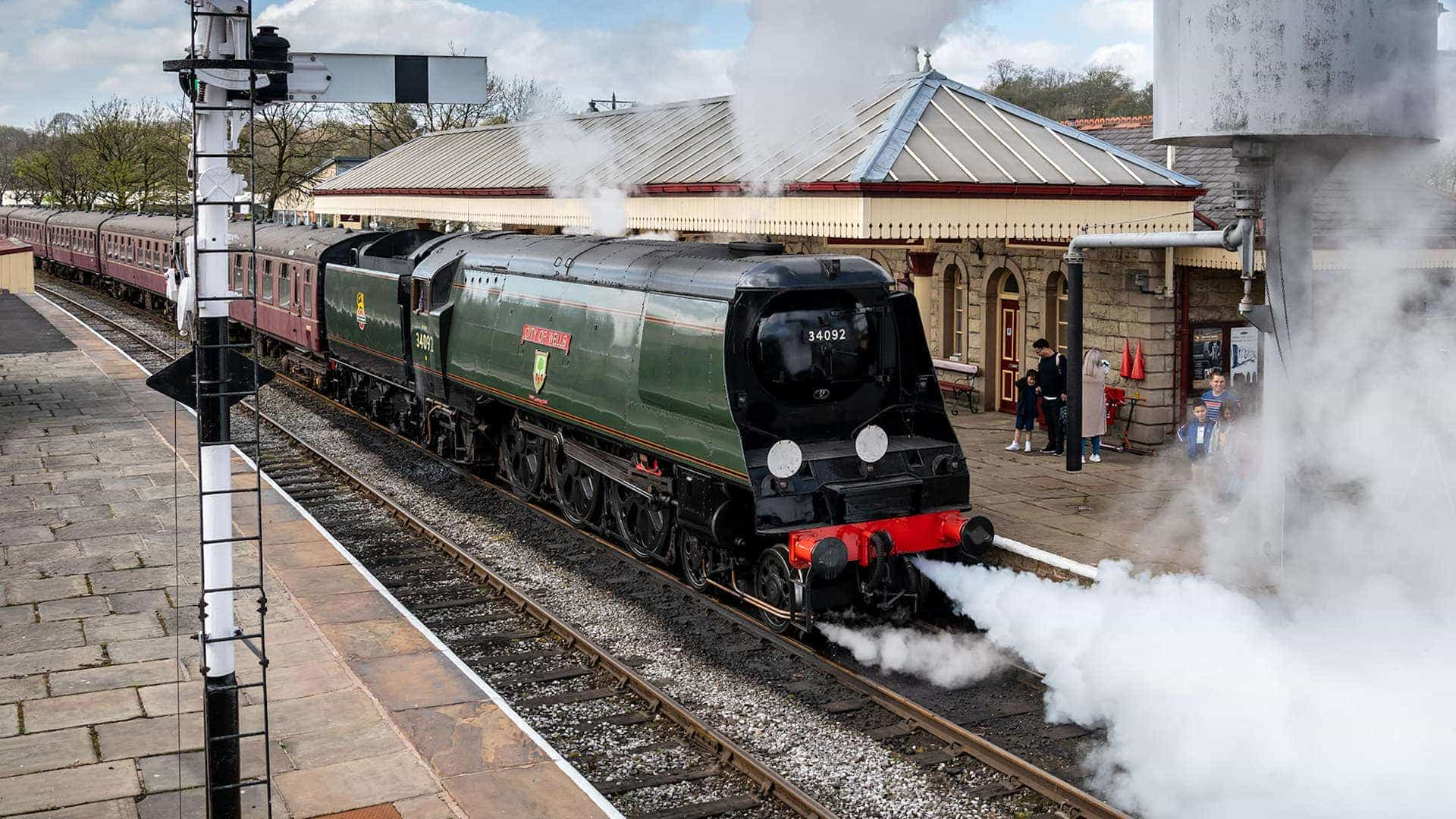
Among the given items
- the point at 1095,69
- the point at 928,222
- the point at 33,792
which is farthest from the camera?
the point at 1095,69

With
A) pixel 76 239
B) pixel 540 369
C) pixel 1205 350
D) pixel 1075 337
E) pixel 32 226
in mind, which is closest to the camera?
pixel 540 369

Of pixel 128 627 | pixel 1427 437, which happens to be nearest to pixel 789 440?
pixel 1427 437

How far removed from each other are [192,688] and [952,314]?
12.6 meters

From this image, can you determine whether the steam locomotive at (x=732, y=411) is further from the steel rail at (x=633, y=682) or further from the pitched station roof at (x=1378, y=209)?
the pitched station roof at (x=1378, y=209)

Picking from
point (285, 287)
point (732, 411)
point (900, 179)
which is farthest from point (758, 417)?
point (285, 287)

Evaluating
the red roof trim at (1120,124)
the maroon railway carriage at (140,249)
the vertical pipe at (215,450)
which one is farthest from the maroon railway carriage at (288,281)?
the vertical pipe at (215,450)

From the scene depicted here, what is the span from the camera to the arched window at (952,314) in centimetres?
1848

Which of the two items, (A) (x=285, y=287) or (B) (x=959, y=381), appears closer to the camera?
(B) (x=959, y=381)

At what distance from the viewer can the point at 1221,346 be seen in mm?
15477

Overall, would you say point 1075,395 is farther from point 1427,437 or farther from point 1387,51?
point 1387,51

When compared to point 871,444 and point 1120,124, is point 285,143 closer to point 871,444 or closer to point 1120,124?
point 1120,124

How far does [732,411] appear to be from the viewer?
9.27m

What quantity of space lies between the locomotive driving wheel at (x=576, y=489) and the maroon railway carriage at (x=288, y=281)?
747 cm

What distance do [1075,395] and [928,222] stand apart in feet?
7.59
